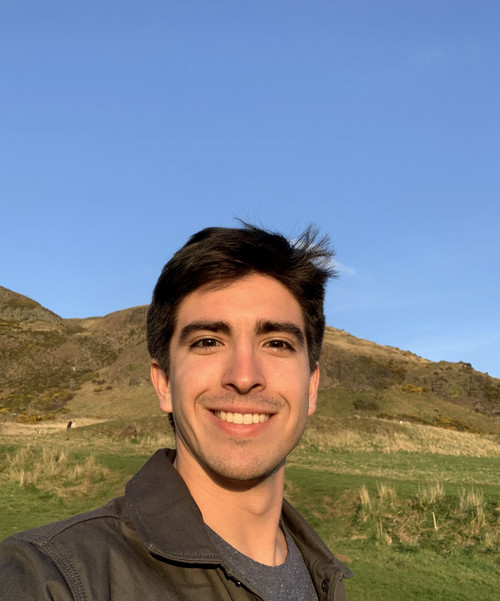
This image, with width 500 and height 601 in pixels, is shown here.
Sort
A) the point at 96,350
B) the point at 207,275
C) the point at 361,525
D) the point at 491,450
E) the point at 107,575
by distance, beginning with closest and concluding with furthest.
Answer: the point at 107,575
the point at 207,275
the point at 361,525
the point at 491,450
the point at 96,350

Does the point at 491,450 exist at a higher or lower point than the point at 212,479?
lower

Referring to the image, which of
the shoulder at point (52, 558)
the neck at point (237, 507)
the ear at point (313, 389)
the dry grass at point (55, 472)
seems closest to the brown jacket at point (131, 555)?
the shoulder at point (52, 558)

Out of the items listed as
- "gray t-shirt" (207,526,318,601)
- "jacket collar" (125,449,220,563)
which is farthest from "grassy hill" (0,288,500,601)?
"jacket collar" (125,449,220,563)

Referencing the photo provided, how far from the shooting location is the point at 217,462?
2.57 metres

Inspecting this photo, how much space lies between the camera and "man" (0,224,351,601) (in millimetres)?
2047

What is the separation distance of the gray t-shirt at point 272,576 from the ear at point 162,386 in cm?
65

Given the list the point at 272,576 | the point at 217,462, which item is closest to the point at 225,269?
the point at 217,462

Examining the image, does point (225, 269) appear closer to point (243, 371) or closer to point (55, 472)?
point (243, 371)

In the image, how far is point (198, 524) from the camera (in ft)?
7.75

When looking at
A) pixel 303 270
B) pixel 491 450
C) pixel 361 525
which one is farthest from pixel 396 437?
pixel 303 270

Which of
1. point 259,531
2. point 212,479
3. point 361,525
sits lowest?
point 361,525

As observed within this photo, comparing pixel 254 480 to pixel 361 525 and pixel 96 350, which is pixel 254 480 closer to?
pixel 361 525

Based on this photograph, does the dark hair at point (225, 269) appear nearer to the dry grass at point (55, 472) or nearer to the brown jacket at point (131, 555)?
the brown jacket at point (131, 555)

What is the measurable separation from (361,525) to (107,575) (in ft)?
40.4
